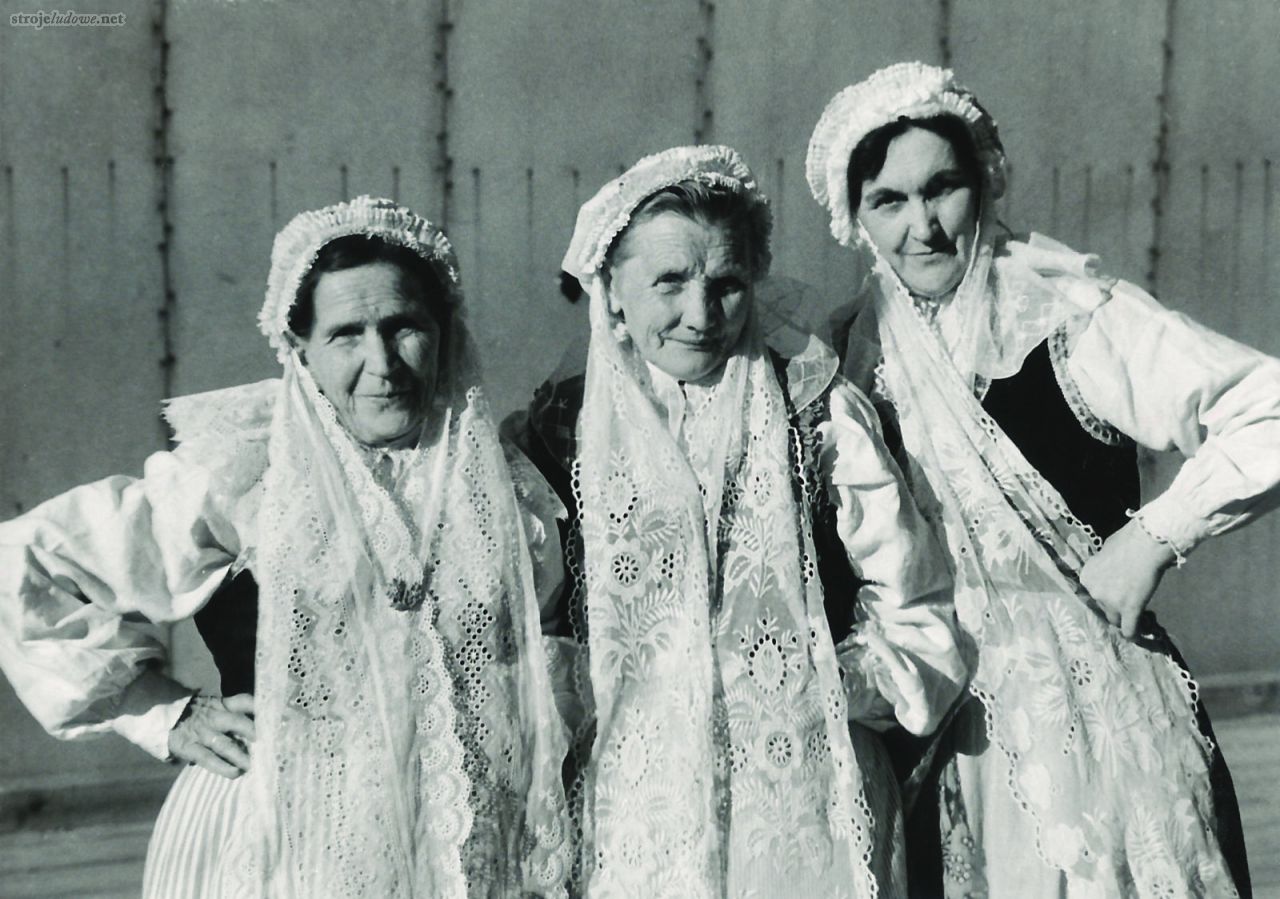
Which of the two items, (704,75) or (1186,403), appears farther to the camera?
(704,75)

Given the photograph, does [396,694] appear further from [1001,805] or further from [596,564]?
[1001,805]

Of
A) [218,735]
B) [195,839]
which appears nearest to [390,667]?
[218,735]

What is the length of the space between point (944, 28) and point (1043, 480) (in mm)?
2761

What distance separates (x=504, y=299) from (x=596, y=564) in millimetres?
2376

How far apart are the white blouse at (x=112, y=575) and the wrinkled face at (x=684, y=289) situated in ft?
2.29

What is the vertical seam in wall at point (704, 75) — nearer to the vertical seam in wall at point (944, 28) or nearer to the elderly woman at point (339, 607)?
the vertical seam in wall at point (944, 28)

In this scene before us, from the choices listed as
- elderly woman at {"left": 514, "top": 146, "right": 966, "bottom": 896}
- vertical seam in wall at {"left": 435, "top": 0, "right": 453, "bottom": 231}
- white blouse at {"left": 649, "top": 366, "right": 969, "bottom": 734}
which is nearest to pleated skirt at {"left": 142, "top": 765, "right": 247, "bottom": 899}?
elderly woman at {"left": 514, "top": 146, "right": 966, "bottom": 896}

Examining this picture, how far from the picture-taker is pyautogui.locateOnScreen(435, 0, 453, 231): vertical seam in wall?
15.7 ft

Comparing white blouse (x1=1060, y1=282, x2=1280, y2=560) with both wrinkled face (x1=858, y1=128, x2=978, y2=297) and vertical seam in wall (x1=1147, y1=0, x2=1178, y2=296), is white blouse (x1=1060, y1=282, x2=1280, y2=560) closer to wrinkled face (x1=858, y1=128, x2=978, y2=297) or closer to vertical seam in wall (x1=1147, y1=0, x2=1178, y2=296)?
wrinkled face (x1=858, y1=128, x2=978, y2=297)

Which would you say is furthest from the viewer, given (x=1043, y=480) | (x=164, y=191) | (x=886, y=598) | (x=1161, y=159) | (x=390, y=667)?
(x=1161, y=159)

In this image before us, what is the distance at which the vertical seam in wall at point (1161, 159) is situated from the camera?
5246 millimetres

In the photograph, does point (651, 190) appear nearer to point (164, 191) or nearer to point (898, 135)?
point (898, 135)

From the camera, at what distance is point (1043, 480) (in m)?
2.77

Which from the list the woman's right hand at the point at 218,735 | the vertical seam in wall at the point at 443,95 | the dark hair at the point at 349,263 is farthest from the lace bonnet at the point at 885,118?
the vertical seam in wall at the point at 443,95
